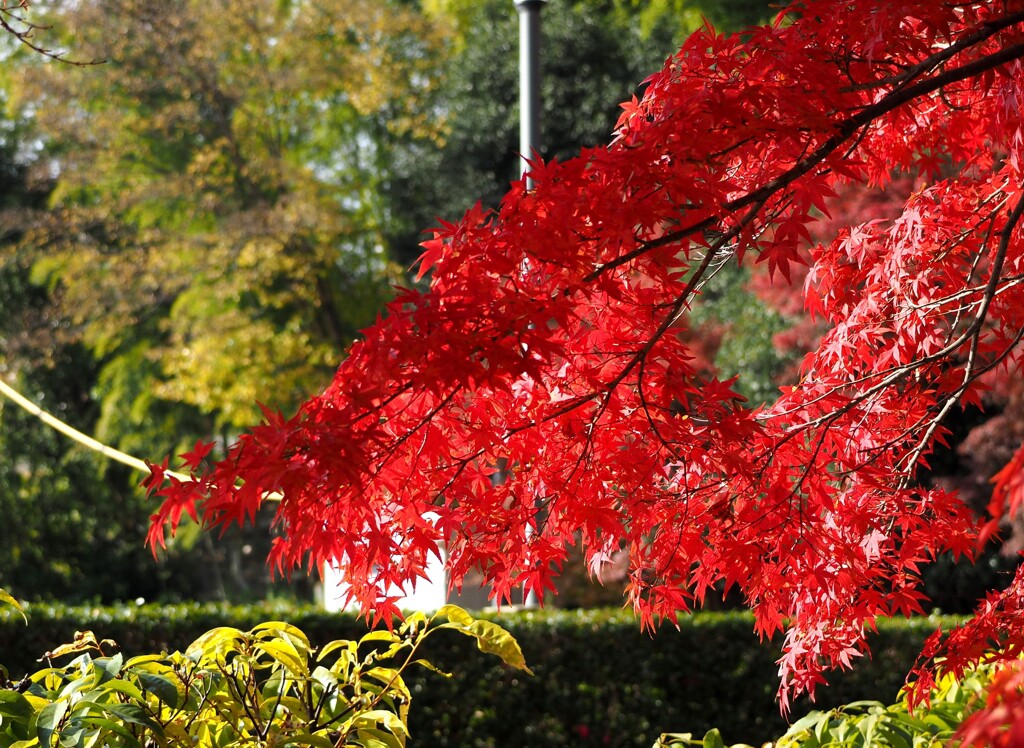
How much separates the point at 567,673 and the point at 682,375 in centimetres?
311

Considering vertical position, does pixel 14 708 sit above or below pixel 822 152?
below

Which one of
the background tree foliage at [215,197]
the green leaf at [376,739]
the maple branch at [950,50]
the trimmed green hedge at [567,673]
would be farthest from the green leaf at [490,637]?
the background tree foliage at [215,197]

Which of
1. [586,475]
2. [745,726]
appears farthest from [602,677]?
[586,475]

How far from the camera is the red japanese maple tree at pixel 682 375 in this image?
6.25 feet

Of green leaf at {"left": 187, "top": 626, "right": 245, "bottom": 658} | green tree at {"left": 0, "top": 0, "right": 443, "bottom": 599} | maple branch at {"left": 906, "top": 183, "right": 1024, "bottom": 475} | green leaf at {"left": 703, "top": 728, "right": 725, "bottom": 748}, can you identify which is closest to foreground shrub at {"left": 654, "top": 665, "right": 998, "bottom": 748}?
green leaf at {"left": 703, "top": 728, "right": 725, "bottom": 748}

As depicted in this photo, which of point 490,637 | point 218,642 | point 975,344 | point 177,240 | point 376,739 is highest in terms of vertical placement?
point 177,240

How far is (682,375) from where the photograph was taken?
2.25 meters

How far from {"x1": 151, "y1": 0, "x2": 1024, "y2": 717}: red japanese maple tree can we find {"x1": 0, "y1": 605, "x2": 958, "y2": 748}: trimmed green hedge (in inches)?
90.2

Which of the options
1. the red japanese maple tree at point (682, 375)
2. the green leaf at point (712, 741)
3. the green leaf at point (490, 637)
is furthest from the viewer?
the green leaf at point (712, 741)

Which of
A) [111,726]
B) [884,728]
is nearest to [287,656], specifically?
[111,726]

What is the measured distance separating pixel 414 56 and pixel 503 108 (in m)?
1.46

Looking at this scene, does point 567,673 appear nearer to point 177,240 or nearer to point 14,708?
point 14,708

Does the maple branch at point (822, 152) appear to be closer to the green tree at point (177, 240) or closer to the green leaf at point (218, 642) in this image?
the green leaf at point (218, 642)

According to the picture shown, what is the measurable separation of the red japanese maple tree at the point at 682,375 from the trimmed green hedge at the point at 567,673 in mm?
2291
